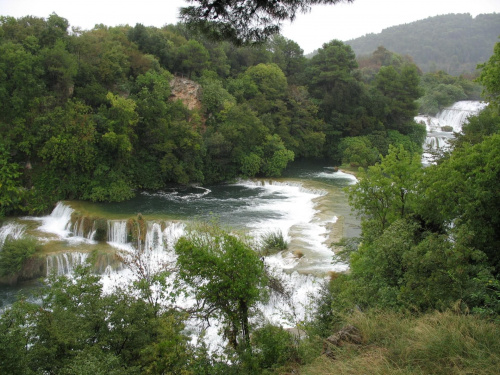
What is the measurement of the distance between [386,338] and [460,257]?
209cm

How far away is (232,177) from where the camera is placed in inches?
1014

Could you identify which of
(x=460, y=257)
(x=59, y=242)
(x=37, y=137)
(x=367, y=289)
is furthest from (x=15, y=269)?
(x=460, y=257)

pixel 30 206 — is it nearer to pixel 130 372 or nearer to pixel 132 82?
pixel 132 82

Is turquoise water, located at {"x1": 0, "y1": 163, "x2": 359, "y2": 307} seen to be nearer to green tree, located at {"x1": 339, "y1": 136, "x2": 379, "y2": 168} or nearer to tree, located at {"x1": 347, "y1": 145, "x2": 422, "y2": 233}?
tree, located at {"x1": 347, "y1": 145, "x2": 422, "y2": 233}

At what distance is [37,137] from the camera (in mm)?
19141

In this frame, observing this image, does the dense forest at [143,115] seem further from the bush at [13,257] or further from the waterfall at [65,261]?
the waterfall at [65,261]

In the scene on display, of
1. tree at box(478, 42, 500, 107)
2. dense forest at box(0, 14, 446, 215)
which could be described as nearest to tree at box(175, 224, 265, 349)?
tree at box(478, 42, 500, 107)

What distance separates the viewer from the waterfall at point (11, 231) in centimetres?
1561

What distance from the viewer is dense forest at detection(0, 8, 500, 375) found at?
19.6 ft

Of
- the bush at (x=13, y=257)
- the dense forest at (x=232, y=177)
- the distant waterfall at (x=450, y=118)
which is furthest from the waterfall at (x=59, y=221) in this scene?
the distant waterfall at (x=450, y=118)

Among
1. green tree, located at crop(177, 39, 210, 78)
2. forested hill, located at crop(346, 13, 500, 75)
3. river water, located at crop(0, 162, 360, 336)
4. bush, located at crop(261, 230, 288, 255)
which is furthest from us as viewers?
forested hill, located at crop(346, 13, 500, 75)

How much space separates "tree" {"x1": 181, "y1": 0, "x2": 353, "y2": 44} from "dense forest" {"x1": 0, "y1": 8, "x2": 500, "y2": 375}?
0.99 metres


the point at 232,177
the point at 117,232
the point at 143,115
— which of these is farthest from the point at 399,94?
the point at 117,232

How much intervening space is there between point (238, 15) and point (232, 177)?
19518 millimetres
